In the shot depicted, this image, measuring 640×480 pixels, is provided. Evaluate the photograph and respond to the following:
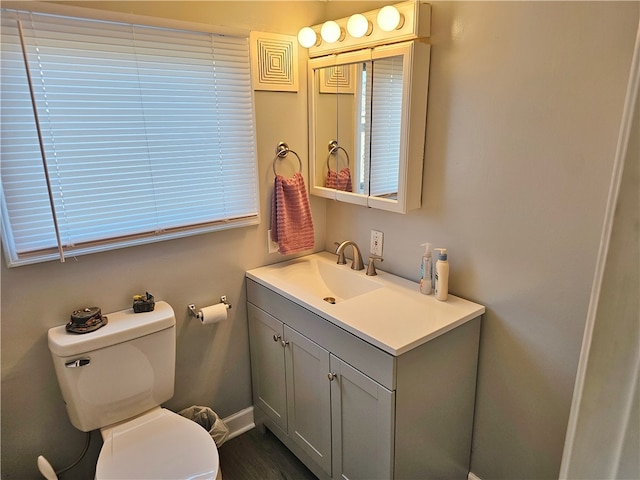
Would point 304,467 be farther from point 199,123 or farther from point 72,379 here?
point 199,123

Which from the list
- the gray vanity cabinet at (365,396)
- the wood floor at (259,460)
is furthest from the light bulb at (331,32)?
the wood floor at (259,460)

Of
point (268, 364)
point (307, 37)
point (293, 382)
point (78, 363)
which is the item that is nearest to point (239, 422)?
point (268, 364)

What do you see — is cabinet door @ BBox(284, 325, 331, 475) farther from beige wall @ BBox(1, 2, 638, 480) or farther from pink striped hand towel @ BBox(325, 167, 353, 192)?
pink striped hand towel @ BBox(325, 167, 353, 192)

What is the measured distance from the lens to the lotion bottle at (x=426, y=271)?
5.65 feet

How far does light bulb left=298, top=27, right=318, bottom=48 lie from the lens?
74.0 inches

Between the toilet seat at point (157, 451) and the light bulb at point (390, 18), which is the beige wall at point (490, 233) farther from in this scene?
the toilet seat at point (157, 451)

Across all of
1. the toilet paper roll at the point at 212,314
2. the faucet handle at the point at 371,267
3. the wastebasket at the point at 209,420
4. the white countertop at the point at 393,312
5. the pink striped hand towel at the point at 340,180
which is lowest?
the wastebasket at the point at 209,420

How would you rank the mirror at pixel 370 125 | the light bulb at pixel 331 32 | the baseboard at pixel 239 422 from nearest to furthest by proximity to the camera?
the mirror at pixel 370 125
the light bulb at pixel 331 32
the baseboard at pixel 239 422

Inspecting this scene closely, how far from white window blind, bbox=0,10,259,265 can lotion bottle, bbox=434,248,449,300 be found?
36.9 inches

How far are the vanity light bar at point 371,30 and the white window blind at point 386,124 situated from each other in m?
0.09

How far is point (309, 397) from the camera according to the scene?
5.89 feet

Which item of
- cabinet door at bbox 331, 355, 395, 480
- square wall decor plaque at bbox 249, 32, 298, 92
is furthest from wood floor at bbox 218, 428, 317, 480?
square wall decor plaque at bbox 249, 32, 298, 92

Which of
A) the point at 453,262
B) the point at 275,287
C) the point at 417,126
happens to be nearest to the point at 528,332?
the point at 453,262

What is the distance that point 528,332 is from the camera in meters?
1.51
